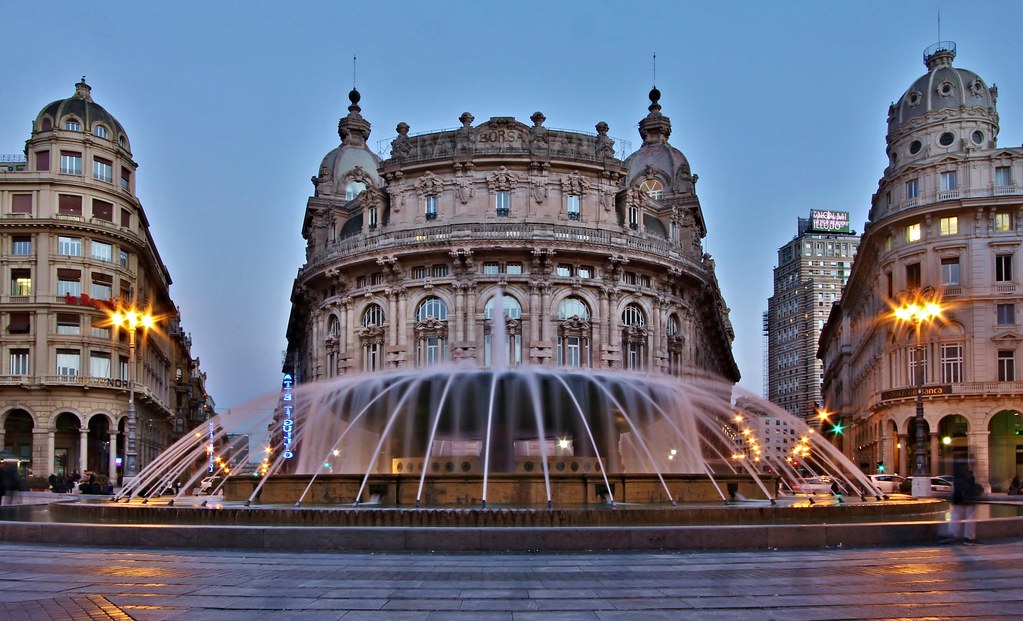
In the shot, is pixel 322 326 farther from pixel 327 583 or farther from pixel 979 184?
pixel 327 583

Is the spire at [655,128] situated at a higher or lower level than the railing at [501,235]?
higher

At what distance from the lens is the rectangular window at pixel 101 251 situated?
62.1 meters

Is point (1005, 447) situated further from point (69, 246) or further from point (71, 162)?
point (71, 162)

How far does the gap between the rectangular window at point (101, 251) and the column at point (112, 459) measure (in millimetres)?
10252

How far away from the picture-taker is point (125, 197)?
6462cm

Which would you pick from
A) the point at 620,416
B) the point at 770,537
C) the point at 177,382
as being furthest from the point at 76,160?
the point at 770,537

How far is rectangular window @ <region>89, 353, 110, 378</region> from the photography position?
61.1m

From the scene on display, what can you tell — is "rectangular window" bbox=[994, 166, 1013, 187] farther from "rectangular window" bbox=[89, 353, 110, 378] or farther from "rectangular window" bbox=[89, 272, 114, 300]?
"rectangular window" bbox=[89, 353, 110, 378]

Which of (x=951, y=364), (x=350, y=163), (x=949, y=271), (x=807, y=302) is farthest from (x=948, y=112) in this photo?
(x=807, y=302)

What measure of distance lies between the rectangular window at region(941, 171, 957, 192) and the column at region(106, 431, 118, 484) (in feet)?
154

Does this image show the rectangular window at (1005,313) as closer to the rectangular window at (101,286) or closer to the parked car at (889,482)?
the parked car at (889,482)

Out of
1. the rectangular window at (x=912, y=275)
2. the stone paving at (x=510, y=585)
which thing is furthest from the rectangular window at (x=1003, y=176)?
the stone paving at (x=510, y=585)

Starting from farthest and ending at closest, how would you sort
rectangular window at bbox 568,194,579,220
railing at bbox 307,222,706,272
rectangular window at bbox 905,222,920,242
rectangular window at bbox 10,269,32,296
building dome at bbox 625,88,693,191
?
building dome at bbox 625,88,693,191 < rectangular window at bbox 568,194,579,220 < railing at bbox 307,222,706,272 < rectangular window at bbox 10,269,32,296 < rectangular window at bbox 905,222,920,242

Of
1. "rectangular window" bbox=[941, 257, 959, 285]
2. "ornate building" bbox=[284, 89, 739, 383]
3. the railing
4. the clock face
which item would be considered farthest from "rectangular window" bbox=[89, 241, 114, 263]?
"rectangular window" bbox=[941, 257, 959, 285]
